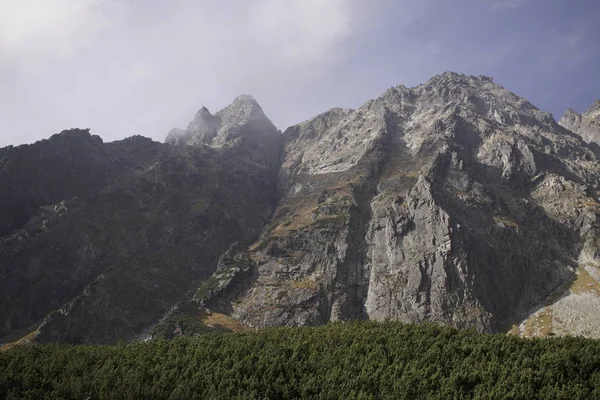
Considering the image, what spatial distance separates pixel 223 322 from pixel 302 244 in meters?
38.3

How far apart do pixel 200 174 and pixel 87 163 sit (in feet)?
140

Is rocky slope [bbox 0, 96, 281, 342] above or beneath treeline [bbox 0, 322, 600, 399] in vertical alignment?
above

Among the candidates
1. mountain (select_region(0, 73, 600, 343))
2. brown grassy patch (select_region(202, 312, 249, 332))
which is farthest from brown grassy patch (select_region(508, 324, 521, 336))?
brown grassy patch (select_region(202, 312, 249, 332))

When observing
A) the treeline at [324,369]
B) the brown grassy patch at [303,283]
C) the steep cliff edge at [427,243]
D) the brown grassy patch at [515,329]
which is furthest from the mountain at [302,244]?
the treeline at [324,369]

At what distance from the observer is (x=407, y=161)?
175 metres

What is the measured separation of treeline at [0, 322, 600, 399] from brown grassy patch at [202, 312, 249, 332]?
5912 cm

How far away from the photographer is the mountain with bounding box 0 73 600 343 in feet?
352

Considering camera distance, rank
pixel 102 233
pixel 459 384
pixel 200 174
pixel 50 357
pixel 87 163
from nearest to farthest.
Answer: pixel 459 384 → pixel 50 357 → pixel 102 233 → pixel 87 163 → pixel 200 174

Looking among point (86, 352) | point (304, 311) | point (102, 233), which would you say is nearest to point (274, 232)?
point (304, 311)

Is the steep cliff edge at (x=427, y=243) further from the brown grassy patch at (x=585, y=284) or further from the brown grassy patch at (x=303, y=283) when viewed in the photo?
the brown grassy patch at (x=585, y=284)

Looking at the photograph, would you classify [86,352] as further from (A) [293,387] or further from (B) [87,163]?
(B) [87,163]

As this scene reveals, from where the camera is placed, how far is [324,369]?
39.4 meters

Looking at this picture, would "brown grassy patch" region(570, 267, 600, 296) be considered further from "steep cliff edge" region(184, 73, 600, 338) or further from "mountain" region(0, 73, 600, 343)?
"steep cliff edge" region(184, 73, 600, 338)

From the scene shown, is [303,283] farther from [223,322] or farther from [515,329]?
[515,329]
